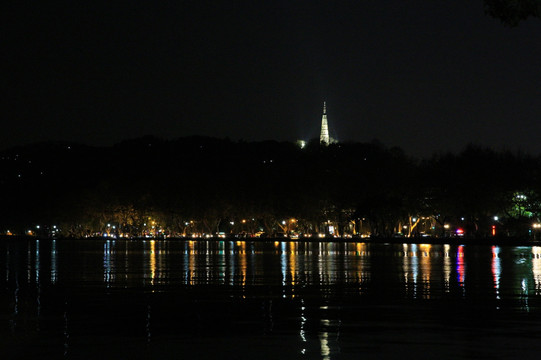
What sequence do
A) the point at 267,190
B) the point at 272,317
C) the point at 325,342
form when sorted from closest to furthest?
the point at 325,342
the point at 272,317
the point at 267,190

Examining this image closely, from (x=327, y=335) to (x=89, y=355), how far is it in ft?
14.3

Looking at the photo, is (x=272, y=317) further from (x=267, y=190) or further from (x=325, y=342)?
(x=267, y=190)

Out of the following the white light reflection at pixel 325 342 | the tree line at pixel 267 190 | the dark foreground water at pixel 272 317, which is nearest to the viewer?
the white light reflection at pixel 325 342

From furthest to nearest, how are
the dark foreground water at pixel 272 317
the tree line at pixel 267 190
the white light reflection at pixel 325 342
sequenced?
the tree line at pixel 267 190 < the dark foreground water at pixel 272 317 < the white light reflection at pixel 325 342

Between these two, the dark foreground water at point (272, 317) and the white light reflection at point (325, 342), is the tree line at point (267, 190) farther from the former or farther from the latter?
the white light reflection at point (325, 342)

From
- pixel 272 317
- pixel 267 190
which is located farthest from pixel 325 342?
pixel 267 190

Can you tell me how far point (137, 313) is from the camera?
19688mm

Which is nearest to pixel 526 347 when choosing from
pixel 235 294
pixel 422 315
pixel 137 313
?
pixel 422 315

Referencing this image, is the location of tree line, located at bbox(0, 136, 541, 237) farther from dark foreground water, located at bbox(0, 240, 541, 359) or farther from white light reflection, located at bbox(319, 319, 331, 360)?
white light reflection, located at bbox(319, 319, 331, 360)

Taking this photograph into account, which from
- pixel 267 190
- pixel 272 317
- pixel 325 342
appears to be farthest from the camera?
pixel 267 190

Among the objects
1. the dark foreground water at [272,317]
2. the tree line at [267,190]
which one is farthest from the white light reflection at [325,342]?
the tree line at [267,190]

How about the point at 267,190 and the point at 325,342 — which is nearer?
the point at 325,342

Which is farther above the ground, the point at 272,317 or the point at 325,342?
the point at 272,317

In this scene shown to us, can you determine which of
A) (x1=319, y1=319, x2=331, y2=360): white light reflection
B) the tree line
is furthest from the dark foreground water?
the tree line
